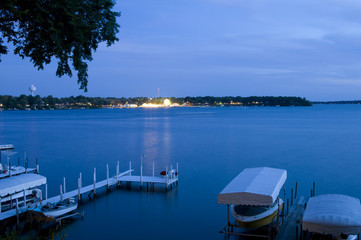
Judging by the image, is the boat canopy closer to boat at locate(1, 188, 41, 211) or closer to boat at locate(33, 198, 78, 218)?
boat at locate(33, 198, 78, 218)

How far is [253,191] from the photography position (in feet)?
54.6

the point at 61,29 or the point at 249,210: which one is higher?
the point at 61,29

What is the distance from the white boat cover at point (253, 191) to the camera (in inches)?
643

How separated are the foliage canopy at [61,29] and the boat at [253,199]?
9387 mm

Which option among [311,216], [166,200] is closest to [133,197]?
[166,200]

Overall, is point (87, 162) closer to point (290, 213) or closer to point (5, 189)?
point (5, 189)

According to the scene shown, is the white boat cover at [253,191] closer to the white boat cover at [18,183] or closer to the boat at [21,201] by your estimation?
the boat at [21,201]

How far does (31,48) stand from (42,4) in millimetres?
1622

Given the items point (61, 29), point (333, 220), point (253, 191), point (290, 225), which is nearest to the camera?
point (61, 29)

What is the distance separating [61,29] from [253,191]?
11.7 meters

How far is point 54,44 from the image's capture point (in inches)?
387

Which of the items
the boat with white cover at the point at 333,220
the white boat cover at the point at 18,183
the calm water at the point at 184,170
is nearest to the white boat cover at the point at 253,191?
the boat with white cover at the point at 333,220

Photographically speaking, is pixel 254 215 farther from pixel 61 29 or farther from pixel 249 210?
pixel 61 29

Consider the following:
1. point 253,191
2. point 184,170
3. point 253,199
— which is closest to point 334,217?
point 253,199
